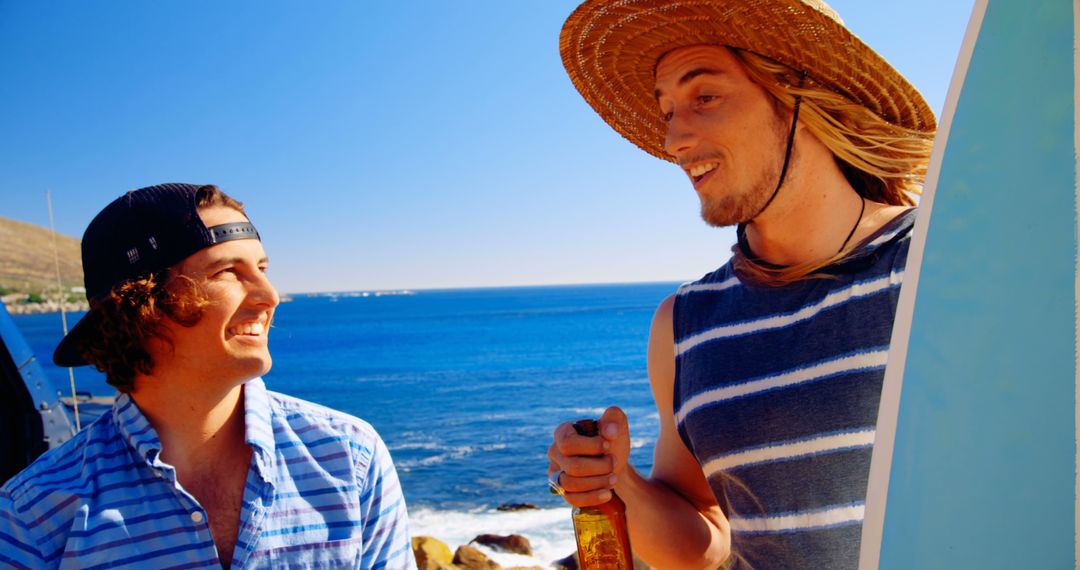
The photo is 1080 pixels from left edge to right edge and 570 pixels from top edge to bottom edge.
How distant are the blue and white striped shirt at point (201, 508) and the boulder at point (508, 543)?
12212 millimetres

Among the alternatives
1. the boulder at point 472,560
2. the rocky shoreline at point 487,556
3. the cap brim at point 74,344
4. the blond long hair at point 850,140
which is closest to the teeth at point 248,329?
the cap brim at point 74,344

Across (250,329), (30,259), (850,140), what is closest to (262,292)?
(250,329)

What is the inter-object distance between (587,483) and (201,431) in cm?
117

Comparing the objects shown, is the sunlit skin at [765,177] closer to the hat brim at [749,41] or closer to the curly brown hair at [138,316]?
the hat brim at [749,41]

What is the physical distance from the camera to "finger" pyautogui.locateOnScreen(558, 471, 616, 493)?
1.41 m

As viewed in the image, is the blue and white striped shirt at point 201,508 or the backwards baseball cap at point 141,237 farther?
the backwards baseball cap at point 141,237

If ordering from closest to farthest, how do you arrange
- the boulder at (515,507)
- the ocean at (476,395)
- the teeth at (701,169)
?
the teeth at (701,169)
the boulder at (515,507)
the ocean at (476,395)

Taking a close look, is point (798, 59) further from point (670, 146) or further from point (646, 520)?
point (646, 520)

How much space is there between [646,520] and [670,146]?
1.01 m

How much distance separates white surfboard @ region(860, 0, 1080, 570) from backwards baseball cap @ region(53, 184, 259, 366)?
179 centimetres

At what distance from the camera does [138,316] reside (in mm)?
1945

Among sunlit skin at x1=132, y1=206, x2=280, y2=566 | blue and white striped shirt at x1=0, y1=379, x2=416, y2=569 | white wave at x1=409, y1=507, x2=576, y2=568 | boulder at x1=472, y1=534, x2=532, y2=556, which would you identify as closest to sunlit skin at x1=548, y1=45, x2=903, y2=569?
blue and white striped shirt at x1=0, y1=379, x2=416, y2=569

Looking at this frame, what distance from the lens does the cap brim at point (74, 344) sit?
6.79 feet

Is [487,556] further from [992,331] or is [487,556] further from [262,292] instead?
[992,331]
